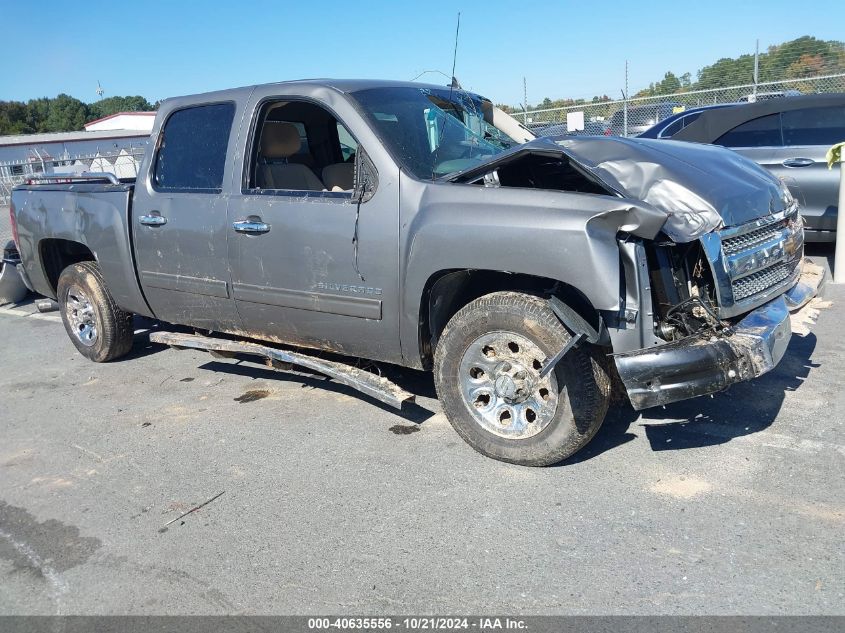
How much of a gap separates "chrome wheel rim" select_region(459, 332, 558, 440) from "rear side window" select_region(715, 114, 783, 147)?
5.80m

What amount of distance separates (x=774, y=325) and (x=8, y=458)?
438cm

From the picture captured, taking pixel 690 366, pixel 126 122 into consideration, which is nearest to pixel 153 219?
pixel 690 366

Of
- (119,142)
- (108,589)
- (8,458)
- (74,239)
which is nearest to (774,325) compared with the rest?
(108,589)

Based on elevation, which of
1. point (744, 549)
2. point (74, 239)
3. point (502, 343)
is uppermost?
point (74, 239)

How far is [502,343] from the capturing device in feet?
11.8

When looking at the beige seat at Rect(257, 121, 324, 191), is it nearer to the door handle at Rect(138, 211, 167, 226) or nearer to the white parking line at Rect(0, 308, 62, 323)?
the door handle at Rect(138, 211, 167, 226)

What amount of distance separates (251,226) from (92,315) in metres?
2.46

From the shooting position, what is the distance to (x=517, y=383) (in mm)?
3604

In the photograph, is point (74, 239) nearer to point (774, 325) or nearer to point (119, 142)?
point (774, 325)

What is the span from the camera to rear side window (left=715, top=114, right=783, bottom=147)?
309 inches

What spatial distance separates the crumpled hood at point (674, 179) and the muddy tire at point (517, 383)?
69 centimetres

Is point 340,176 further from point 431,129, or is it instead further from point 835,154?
point 835,154

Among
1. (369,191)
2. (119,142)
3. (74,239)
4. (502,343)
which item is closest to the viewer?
(502,343)

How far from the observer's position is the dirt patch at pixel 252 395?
4991 millimetres
